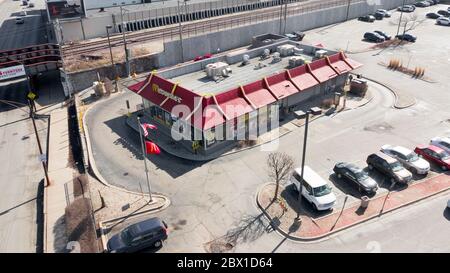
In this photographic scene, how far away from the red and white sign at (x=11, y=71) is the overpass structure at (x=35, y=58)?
3.91 ft

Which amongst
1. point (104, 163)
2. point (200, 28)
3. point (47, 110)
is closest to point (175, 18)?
point (200, 28)

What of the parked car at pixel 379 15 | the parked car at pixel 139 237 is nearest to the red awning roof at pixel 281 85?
the parked car at pixel 139 237

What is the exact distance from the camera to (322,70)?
44281 millimetres

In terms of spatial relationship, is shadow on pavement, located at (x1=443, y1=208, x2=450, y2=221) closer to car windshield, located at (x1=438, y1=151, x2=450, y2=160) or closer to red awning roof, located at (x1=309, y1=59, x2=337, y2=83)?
car windshield, located at (x1=438, y1=151, x2=450, y2=160)

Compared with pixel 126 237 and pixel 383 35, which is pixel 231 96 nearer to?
pixel 126 237

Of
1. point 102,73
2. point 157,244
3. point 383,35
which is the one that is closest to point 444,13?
point 383,35

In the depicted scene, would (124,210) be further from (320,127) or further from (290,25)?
(290,25)

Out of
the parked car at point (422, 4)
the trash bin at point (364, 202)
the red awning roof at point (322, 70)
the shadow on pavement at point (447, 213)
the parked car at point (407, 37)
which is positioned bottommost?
the shadow on pavement at point (447, 213)

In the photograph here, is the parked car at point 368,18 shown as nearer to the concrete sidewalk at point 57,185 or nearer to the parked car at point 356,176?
the parked car at point 356,176

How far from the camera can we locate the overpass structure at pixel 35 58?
47.5 metres

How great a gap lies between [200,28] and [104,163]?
42.1 meters

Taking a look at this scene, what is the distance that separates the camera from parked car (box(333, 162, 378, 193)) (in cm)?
2910

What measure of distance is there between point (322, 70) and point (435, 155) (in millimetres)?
16999

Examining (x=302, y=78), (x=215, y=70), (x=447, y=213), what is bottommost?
(x=447, y=213)
